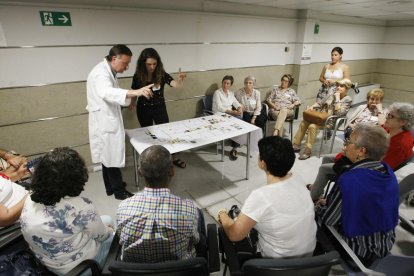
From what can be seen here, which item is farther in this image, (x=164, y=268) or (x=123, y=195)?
(x=123, y=195)

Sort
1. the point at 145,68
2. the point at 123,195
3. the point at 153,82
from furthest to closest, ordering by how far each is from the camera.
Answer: the point at 153,82 < the point at 145,68 < the point at 123,195

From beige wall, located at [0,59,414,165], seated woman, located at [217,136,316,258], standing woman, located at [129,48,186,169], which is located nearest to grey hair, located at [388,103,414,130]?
seated woman, located at [217,136,316,258]

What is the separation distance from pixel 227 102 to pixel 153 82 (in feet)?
4.03

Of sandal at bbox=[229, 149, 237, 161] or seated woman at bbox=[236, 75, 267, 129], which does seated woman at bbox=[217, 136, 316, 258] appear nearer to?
sandal at bbox=[229, 149, 237, 161]

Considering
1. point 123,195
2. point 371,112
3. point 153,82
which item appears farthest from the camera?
point 371,112

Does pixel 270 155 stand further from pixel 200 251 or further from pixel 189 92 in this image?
pixel 189 92

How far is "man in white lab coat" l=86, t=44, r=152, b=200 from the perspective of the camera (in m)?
2.16

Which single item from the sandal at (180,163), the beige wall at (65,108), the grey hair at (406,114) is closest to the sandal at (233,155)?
the sandal at (180,163)

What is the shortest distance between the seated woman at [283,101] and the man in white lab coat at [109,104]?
2394 millimetres

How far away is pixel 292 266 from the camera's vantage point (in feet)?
3.12

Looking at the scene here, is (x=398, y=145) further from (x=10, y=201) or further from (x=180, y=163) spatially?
(x=10, y=201)

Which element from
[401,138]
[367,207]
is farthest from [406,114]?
[367,207]

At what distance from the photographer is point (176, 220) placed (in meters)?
1.11

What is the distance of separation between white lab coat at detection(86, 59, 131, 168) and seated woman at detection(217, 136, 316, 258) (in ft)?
4.69
